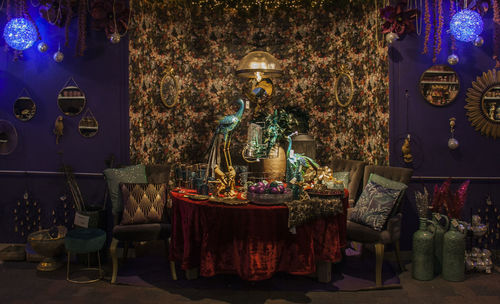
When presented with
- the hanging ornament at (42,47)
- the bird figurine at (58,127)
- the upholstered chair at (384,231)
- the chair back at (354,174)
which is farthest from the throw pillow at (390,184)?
the hanging ornament at (42,47)

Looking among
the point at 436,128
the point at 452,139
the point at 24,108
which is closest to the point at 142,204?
the point at 24,108

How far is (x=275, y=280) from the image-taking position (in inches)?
163

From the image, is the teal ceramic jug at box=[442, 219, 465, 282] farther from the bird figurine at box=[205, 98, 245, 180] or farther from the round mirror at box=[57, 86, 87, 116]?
the round mirror at box=[57, 86, 87, 116]

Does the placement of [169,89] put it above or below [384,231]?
above

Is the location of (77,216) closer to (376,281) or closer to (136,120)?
(136,120)

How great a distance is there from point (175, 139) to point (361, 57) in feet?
9.11

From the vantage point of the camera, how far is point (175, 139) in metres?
5.76

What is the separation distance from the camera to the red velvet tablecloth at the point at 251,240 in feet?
11.6

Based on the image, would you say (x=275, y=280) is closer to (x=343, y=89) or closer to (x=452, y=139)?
(x=452, y=139)

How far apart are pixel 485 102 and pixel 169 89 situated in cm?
399

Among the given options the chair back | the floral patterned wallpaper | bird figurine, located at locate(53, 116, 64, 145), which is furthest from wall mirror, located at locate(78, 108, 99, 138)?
the chair back

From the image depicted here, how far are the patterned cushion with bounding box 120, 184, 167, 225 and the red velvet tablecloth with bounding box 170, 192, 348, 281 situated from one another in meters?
0.55

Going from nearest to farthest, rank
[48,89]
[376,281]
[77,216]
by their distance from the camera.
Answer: [376,281]
[77,216]
[48,89]

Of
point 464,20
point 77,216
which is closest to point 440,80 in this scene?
point 464,20
